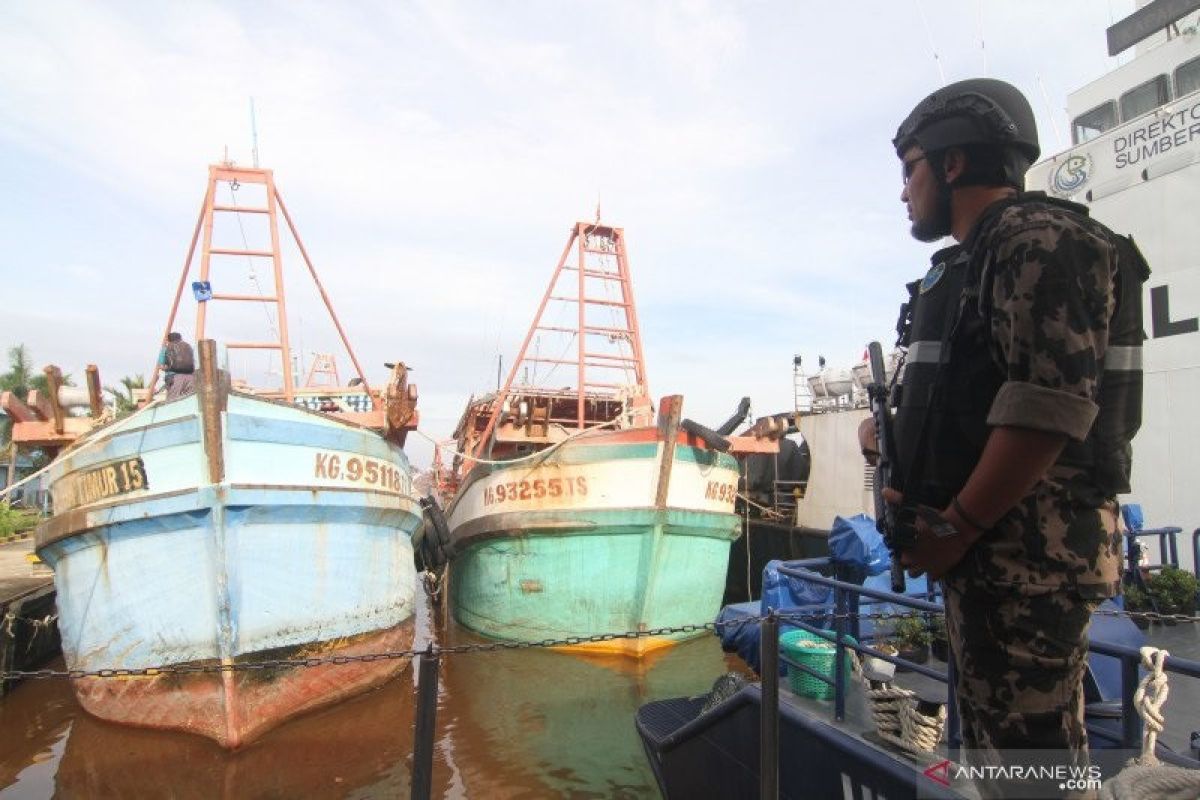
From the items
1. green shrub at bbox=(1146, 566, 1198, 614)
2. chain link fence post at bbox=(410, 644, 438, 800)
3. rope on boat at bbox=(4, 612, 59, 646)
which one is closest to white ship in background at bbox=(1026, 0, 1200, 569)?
green shrub at bbox=(1146, 566, 1198, 614)

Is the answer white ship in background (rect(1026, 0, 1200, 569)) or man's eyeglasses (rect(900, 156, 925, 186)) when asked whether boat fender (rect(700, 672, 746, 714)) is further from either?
white ship in background (rect(1026, 0, 1200, 569))

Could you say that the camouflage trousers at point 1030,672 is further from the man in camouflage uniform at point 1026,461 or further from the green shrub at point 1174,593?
the green shrub at point 1174,593

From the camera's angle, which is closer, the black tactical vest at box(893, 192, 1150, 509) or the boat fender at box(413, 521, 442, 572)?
the black tactical vest at box(893, 192, 1150, 509)

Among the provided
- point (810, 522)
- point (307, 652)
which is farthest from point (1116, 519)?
point (810, 522)

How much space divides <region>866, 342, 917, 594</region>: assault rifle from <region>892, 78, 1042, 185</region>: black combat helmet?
54 cm

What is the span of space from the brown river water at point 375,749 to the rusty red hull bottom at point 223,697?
115 millimetres

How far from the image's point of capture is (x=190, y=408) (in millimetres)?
5984

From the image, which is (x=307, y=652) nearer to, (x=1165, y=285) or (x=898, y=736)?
(x=898, y=736)

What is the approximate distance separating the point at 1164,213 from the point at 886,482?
906 cm

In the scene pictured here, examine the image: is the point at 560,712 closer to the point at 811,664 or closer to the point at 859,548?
the point at 859,548

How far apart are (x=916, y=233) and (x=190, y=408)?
596 centimetres

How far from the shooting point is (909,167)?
181 cm

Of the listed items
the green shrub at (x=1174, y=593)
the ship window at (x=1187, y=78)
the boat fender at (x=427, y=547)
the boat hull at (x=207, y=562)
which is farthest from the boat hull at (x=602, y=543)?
the ship window at (x=1187, y=78)

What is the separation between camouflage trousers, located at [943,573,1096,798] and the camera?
4.53ft
